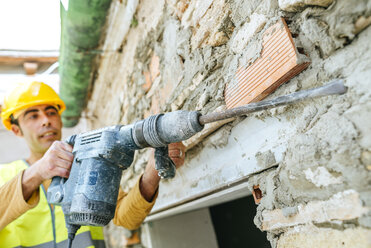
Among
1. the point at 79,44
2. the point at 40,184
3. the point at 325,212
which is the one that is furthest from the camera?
the point at 79,44

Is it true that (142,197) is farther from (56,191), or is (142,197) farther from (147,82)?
(147,82)

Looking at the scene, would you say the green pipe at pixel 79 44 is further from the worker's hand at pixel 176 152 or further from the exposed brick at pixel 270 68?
the exposed brick at pixel 270 68

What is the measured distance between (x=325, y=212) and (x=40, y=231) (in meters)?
1.62

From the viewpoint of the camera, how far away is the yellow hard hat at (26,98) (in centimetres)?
198

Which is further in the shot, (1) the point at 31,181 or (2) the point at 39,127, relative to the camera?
(2) the point at 39,127

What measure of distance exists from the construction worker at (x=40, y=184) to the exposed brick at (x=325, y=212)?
541 millimetres

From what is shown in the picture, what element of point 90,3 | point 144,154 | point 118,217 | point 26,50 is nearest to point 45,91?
point 90,3

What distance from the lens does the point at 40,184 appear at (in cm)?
136

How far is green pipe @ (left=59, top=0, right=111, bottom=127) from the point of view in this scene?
2164 millimetres

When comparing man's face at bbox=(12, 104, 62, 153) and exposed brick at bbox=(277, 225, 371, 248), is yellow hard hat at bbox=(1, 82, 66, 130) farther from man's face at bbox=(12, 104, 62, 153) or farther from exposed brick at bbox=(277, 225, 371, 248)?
exposed brick at bbox=(277, 225, 371, 248)

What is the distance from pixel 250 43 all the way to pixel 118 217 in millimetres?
1322

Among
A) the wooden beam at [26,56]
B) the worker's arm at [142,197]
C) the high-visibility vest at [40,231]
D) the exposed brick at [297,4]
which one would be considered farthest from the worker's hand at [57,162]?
the wooden beam at [26,56]

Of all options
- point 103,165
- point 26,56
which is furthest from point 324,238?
point 26,56

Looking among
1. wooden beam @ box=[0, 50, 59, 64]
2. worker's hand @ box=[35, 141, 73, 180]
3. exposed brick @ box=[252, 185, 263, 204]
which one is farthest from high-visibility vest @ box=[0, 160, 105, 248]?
wooden beam @ box=[0, 50, 59, 64]
